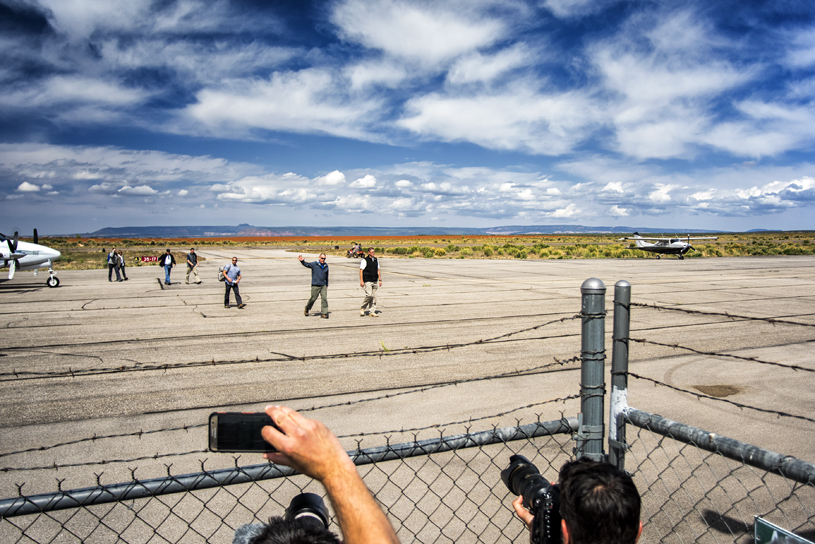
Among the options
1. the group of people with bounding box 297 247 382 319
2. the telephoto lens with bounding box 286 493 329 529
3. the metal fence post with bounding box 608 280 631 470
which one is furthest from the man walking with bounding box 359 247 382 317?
the telephoto lens with bounding box 286 493 329 529

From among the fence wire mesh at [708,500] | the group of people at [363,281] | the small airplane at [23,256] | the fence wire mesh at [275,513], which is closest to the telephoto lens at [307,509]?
the fence wire mesh at [275,513]

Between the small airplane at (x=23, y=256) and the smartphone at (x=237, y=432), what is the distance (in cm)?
2473

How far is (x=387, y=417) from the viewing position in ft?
19.8

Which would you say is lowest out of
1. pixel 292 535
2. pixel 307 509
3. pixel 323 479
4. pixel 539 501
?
pixel 539 501

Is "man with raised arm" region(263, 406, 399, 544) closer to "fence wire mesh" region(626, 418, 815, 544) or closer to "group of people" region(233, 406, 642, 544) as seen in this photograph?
"group of people" region(233, 406, 642, 544)

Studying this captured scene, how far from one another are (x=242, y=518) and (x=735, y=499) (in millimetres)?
4180

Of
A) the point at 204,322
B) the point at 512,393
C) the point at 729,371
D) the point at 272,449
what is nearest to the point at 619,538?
the point at 272,449

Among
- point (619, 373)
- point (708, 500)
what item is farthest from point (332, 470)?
point (708, 500)

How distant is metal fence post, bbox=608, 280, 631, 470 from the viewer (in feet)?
8.11

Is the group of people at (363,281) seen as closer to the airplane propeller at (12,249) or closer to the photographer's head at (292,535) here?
the photographer's head at (292,535)

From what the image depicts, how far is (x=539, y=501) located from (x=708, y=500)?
3422 mm

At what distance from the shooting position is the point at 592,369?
243 centimetres

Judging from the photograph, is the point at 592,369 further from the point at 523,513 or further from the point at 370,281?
the point at 370,281

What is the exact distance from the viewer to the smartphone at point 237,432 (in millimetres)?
1249
